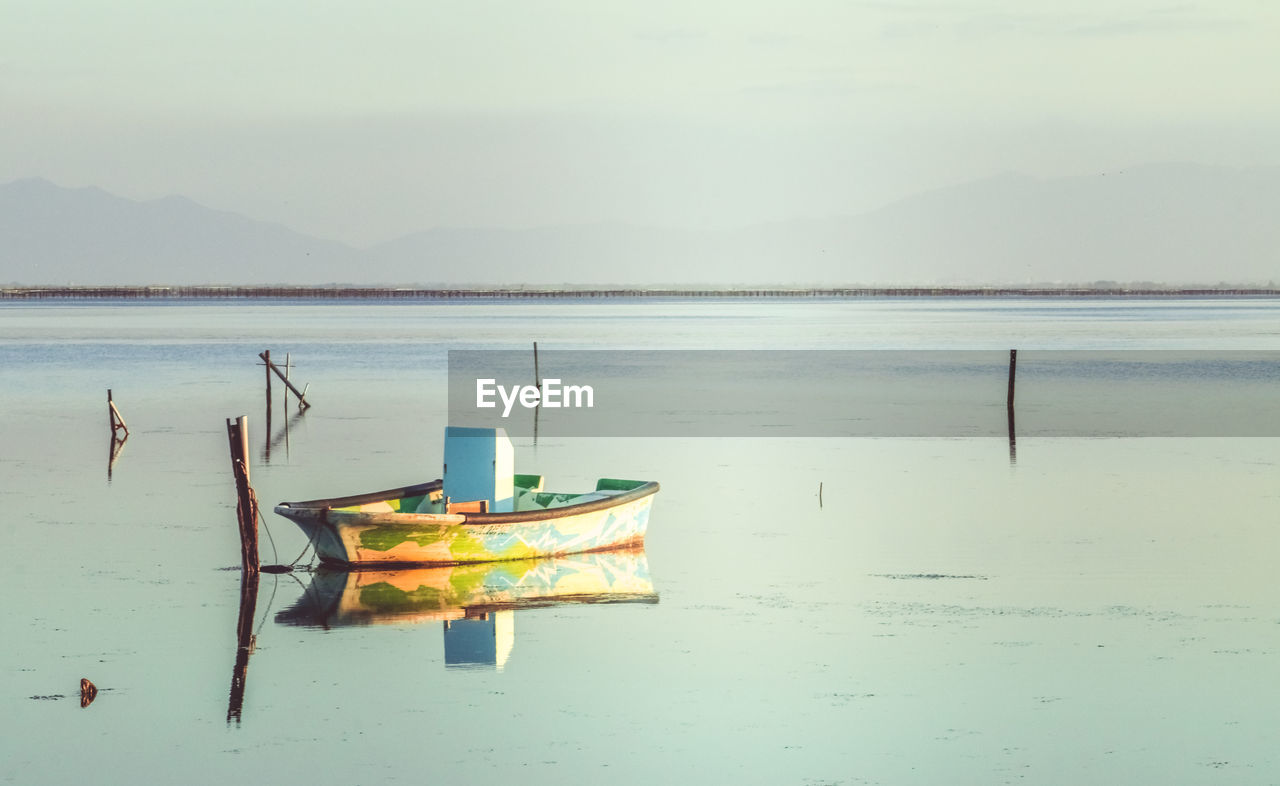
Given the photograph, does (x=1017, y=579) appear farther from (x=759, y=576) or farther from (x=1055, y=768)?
(x=1055, y=768)

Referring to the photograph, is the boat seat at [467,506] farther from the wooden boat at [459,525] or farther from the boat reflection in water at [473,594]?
the boat reflection in water at [473,594]

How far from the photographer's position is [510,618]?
Answer: 17.5 metres

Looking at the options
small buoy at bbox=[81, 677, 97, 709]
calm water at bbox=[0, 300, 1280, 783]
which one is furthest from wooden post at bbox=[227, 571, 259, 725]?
small buoy at bbox=[81, 677, 97, 709]

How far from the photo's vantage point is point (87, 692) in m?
13.9

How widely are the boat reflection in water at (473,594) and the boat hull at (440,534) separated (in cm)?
16

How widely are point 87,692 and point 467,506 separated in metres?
7.39

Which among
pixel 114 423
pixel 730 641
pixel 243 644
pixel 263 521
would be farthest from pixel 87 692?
pixel 114 423

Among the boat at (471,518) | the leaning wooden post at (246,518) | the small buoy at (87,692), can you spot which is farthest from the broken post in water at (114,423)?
the small buoy at (87,692)

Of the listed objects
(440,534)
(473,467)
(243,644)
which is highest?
(473,467)

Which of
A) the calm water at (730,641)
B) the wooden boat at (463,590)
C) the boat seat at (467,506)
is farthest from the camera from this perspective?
the boat seat at (467,506)

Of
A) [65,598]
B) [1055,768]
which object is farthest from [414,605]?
[1055,768]

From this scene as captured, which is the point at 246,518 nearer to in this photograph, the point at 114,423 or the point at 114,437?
the point at 114,437

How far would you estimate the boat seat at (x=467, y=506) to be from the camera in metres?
20.6

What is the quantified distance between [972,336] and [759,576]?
101 meters
